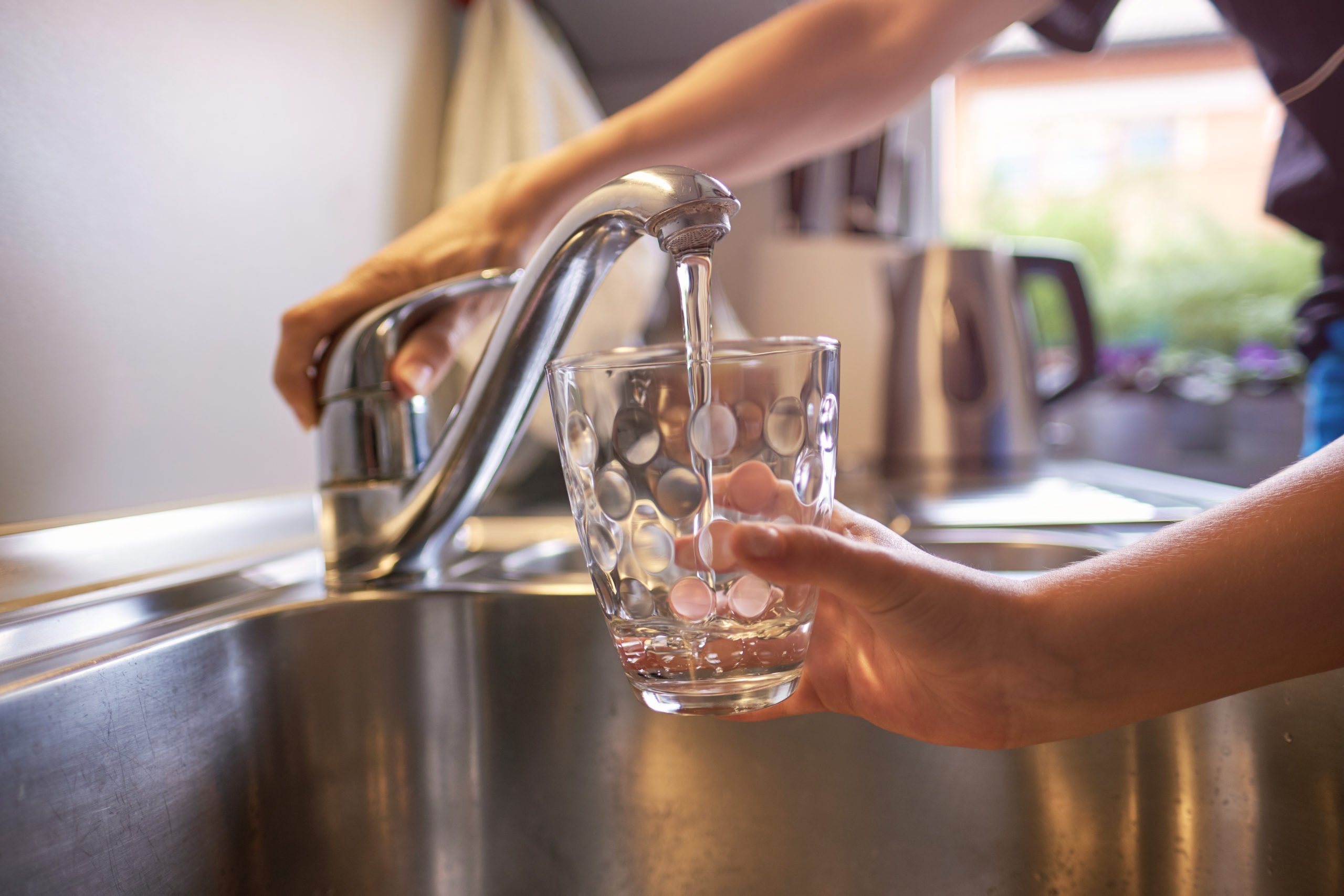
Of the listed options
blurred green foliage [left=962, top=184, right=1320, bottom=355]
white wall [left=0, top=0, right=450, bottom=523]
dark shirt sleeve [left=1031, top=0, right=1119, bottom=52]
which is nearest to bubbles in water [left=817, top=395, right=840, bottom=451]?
white wall [left=0, top=0, right=450, bottom=523]

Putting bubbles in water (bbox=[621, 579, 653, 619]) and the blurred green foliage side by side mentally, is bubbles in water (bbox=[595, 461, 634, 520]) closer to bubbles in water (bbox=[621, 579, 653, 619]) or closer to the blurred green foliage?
bubbles in water (bbox=[621, 579, 653, 619])

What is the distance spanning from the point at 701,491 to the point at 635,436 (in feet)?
0.09

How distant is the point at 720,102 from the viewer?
1.88 ft

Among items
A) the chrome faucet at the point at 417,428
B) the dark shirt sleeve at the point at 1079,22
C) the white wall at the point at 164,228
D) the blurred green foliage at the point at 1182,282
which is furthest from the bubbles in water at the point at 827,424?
the blurred green foliage at the point at 1182,282

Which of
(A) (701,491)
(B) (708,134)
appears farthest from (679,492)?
(B) (708,134)

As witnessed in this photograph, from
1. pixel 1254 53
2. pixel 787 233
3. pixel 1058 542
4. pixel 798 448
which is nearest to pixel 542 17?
pixel 787 233

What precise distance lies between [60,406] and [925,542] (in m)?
0.46

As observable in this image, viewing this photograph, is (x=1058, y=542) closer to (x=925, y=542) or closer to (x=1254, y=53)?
(x=925, y=542)

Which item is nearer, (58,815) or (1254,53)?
(58,815)

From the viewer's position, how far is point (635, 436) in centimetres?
28

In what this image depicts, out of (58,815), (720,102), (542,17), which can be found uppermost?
(542,17)

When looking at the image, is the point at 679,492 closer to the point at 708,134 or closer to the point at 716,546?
the point at 716,546

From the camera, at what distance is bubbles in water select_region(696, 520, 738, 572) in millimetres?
266

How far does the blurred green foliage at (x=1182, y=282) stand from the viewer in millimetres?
2822
